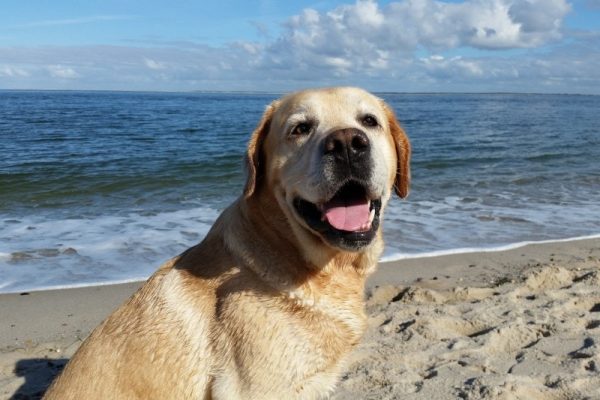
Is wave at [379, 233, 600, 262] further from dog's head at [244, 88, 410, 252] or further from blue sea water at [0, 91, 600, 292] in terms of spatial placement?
dog's head at [244, 88, 410, 252]

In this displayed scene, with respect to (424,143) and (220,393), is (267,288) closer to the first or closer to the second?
(220,393)

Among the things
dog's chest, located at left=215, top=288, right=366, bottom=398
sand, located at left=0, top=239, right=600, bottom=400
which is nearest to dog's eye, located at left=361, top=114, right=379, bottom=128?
dog's chest, located at left=215, top=288, right=366, bottom=398

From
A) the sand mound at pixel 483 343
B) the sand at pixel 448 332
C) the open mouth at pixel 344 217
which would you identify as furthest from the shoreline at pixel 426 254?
the open mouth at pixel 344 217

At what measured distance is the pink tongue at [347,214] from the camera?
284 cm

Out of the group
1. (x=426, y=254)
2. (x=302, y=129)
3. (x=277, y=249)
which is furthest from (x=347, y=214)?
(x=426, y=254)

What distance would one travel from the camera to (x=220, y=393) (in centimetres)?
267

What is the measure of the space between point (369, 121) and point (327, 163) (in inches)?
22.8

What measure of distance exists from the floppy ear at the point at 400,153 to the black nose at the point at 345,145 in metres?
0.71

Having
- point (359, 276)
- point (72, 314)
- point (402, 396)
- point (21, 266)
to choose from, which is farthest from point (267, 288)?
point (21, 266)

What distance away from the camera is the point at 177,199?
11211mm

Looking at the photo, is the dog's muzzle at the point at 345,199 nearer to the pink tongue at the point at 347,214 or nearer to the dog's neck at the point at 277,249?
the pink tongue at the point at 347,214

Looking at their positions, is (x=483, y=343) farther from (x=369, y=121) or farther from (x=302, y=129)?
(x=302, y=129)

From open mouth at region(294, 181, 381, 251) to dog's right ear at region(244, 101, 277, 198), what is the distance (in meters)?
0.27

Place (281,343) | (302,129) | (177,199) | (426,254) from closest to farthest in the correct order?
1. (281,343)
2. (302,129)
3. (426,254)
4. (177,199)
